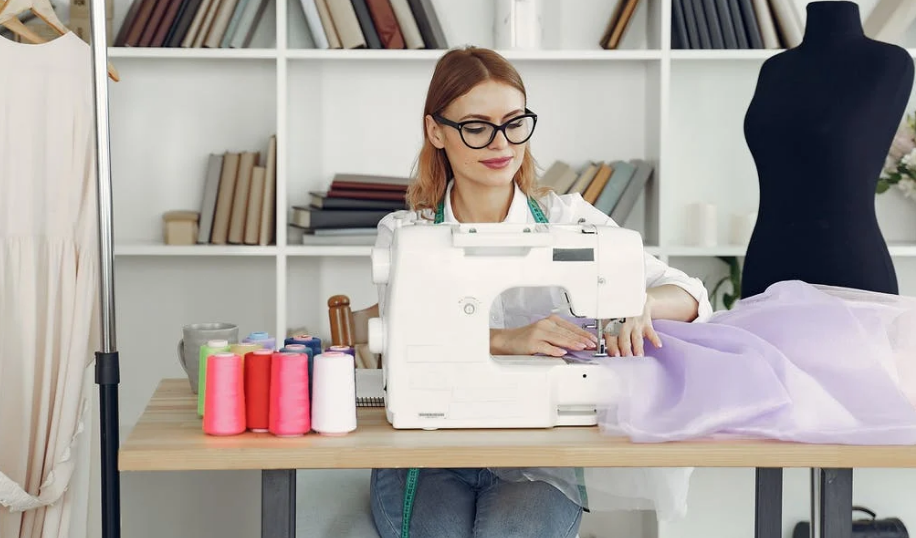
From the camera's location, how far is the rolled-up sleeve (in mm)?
2016

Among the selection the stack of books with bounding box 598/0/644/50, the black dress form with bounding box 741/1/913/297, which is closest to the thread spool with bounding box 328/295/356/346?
the black dress form with bounding box 741/1/913/297

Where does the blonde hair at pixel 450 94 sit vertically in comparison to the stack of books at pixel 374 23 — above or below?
below

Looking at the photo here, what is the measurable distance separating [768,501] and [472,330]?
784 millimetres

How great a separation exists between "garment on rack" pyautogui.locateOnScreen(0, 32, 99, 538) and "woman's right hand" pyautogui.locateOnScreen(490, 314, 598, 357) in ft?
3.20

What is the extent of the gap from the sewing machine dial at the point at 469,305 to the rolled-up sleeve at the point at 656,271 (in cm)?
49

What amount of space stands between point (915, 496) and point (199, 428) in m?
2.50

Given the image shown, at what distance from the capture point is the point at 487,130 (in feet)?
6.83

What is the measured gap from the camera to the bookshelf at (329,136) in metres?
3.44

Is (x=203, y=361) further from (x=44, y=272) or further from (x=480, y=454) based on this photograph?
(x=44, y=272)

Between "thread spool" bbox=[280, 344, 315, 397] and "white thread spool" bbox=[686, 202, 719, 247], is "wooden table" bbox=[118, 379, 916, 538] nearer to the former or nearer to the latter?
"thread spool" bbox=[280, 344, 315, 397]

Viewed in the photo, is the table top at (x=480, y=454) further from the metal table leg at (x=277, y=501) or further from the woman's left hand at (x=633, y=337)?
the woman's left hand at (x=633, y=337)

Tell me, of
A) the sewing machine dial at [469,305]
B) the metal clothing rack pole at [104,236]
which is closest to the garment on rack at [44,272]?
the metal clothing rack pole at [104,236]

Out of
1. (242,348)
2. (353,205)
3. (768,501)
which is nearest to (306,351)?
(242,348)

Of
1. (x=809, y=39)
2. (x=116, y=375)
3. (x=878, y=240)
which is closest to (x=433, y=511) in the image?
(x=116, y=375)
